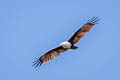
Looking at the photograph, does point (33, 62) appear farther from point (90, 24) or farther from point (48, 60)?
point (90, 24)

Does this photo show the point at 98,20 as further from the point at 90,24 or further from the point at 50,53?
the point at 50,53

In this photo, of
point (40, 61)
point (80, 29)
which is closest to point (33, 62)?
point (40, 61)

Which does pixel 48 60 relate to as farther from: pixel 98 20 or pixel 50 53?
pixel 98 20

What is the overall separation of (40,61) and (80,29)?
367cm

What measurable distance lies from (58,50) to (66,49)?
584 mm

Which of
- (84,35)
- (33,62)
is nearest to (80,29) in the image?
(84,35)

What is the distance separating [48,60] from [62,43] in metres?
1.87

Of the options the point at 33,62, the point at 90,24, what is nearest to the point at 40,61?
the point at 33,62

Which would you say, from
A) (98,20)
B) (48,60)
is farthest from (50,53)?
(98,20)

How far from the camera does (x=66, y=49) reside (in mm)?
54219

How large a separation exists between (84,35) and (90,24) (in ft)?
2.62

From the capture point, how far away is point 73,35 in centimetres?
5347

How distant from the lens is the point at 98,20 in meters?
53.6

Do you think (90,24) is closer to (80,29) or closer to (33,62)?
(80,29)
